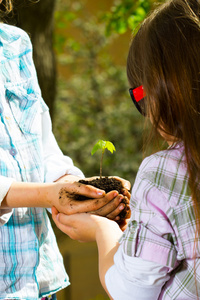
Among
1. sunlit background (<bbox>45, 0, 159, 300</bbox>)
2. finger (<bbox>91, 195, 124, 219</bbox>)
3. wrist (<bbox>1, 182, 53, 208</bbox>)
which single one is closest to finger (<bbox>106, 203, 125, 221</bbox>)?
finger (<bbox>91, 195, 124, 219</bbox>)

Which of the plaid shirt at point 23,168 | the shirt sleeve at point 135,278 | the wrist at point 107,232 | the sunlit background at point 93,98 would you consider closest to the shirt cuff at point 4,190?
the plaid shirt at point 23,168

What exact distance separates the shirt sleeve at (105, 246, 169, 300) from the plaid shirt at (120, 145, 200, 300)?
21mm

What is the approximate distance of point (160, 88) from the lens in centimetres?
113

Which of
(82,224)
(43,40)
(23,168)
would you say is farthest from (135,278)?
(43,40)

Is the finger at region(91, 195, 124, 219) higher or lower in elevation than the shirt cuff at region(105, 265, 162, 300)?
higher

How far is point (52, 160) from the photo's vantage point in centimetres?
176

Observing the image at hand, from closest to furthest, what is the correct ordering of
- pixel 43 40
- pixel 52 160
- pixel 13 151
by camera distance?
pixel 13 151, pixel 52 160, pixel 43 40

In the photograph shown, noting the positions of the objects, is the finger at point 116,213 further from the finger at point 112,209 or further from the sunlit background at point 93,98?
the sunlit background at point 93,98

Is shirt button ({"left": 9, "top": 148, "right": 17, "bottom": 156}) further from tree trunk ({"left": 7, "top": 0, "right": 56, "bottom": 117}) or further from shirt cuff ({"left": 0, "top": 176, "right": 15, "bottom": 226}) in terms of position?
tree trunk ({"left": 7, "top": 0, "right": 56, "bottom": 117})

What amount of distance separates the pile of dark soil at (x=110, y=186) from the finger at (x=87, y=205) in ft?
0.11

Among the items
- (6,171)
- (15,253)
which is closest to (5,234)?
(15,253)

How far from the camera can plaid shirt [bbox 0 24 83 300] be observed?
1.53 meters

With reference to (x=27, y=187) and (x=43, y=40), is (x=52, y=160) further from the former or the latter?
(x=43, y=40)

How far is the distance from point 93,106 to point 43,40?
3281mm
